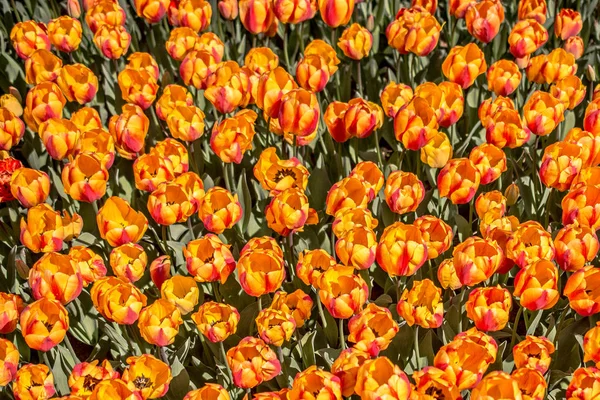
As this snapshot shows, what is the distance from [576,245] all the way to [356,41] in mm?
1254

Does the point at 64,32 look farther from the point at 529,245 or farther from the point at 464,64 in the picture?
the point at 529,245

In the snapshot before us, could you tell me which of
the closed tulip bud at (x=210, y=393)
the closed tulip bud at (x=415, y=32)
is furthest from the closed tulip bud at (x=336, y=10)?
the closed tulip bud at (x=210, y=393)

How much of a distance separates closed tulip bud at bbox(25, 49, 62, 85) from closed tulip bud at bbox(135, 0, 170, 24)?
40cm

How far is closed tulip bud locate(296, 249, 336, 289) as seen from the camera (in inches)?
81.4

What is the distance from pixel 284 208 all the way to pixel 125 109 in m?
0.73

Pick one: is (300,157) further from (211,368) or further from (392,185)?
(211,368)

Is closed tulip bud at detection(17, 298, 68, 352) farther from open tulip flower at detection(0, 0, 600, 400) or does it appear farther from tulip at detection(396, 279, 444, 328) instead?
tulip at detection(396, 279, 444, 328)

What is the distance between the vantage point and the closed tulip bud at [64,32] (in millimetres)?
2963

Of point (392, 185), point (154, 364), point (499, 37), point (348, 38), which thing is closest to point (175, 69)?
point (348, 38)

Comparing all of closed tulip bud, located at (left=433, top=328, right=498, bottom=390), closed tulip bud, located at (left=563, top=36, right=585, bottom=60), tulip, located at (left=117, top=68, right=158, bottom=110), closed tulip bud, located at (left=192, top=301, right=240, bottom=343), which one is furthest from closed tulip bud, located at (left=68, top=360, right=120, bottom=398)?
closed tulip bud, located at (left=563, top=36, right=585, bottom=60)

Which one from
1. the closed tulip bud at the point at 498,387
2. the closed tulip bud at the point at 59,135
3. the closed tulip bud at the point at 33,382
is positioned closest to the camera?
the closed tulip bud at the point at 498,387

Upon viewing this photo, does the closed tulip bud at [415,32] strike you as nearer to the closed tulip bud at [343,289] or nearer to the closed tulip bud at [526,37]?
the closed tulip bud at [526,37]

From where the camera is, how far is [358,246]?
2021 millimetres

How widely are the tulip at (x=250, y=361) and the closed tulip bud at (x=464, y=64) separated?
1252mm
